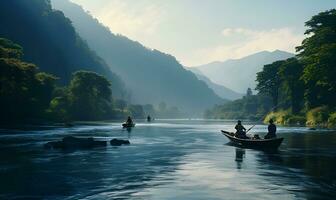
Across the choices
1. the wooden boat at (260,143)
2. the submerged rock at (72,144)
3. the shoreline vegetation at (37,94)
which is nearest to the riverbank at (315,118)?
the wooden boat at (260,143)

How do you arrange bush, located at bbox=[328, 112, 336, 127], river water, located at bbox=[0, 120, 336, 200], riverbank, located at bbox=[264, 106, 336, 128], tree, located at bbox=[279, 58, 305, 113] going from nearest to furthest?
river water, located at bbox=[0, 120, 336, 200], bush, located at bbox=[328, 112, 336, 127], riverbank, located at bbox=[264, 106, 336, 128], tree, located at bbox=[279, 58, 305, 113]

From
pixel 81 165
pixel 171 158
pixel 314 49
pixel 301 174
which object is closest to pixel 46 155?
pixel 81 165

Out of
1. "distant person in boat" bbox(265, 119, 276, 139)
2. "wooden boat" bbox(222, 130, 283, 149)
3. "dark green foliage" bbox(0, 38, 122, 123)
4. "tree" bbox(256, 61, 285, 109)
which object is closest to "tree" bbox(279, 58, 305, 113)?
"tree" bbox(256, 61, 285, 109)

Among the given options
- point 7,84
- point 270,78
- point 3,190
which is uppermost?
point 270,78

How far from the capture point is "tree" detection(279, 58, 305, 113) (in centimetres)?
12319

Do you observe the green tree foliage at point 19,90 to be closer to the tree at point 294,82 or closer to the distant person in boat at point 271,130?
the distant person in boat at point 271,130

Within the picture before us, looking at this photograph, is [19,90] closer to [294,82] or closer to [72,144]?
[72,144]

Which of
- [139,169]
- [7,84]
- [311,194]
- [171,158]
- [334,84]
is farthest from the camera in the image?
[334,84]

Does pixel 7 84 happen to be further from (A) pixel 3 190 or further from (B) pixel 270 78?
(B) pixel 270 78

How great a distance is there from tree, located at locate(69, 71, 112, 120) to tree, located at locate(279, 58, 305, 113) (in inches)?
2862

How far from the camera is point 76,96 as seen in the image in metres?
153

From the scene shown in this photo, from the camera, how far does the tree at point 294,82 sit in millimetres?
123188

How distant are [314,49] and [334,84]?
12.4 m

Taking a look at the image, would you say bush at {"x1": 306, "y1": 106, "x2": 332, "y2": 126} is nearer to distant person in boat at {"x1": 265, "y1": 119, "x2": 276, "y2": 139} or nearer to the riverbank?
the riverbank
